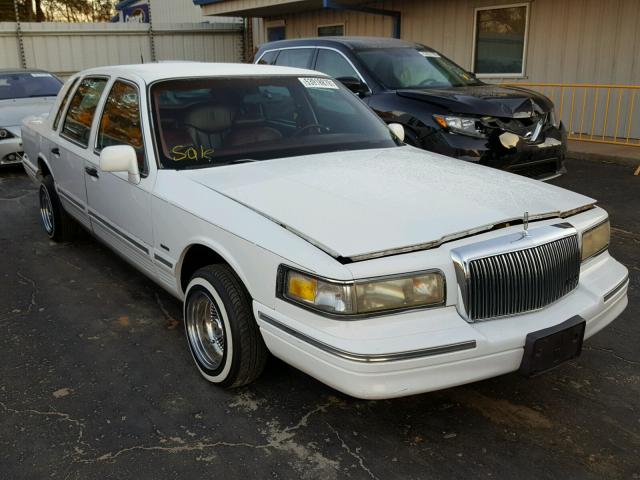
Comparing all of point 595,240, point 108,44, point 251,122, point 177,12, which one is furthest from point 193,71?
point 177,12

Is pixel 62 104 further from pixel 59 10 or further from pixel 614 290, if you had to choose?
pixel 59 10

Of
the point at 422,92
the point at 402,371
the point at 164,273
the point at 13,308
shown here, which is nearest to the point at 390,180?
the point at 402,371

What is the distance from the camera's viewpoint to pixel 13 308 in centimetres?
434

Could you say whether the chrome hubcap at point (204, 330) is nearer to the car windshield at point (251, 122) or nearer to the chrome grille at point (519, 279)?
the car windshield at point (251, 122)

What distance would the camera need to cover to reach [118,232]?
4125 millimetres

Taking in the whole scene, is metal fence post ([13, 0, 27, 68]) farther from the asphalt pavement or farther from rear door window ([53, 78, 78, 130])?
the asphalt pavement

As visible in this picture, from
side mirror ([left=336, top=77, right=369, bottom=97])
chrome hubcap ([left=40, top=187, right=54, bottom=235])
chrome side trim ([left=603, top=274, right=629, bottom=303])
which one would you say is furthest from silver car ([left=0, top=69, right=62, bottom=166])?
chrome side trim ([left=603, top=274, right=629, bottom=303])

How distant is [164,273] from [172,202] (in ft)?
1.60

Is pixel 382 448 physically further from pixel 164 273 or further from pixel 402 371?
pixel 164 273

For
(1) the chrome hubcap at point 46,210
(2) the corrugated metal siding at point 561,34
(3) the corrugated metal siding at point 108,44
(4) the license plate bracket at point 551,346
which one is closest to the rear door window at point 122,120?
(1) the chrome hubcap at point 46,210

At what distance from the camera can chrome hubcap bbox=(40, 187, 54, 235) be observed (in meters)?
5.63

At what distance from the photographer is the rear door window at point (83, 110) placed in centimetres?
459

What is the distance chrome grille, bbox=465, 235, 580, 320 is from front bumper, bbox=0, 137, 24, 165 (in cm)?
792

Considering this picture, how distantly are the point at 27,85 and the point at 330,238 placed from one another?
9.31m
